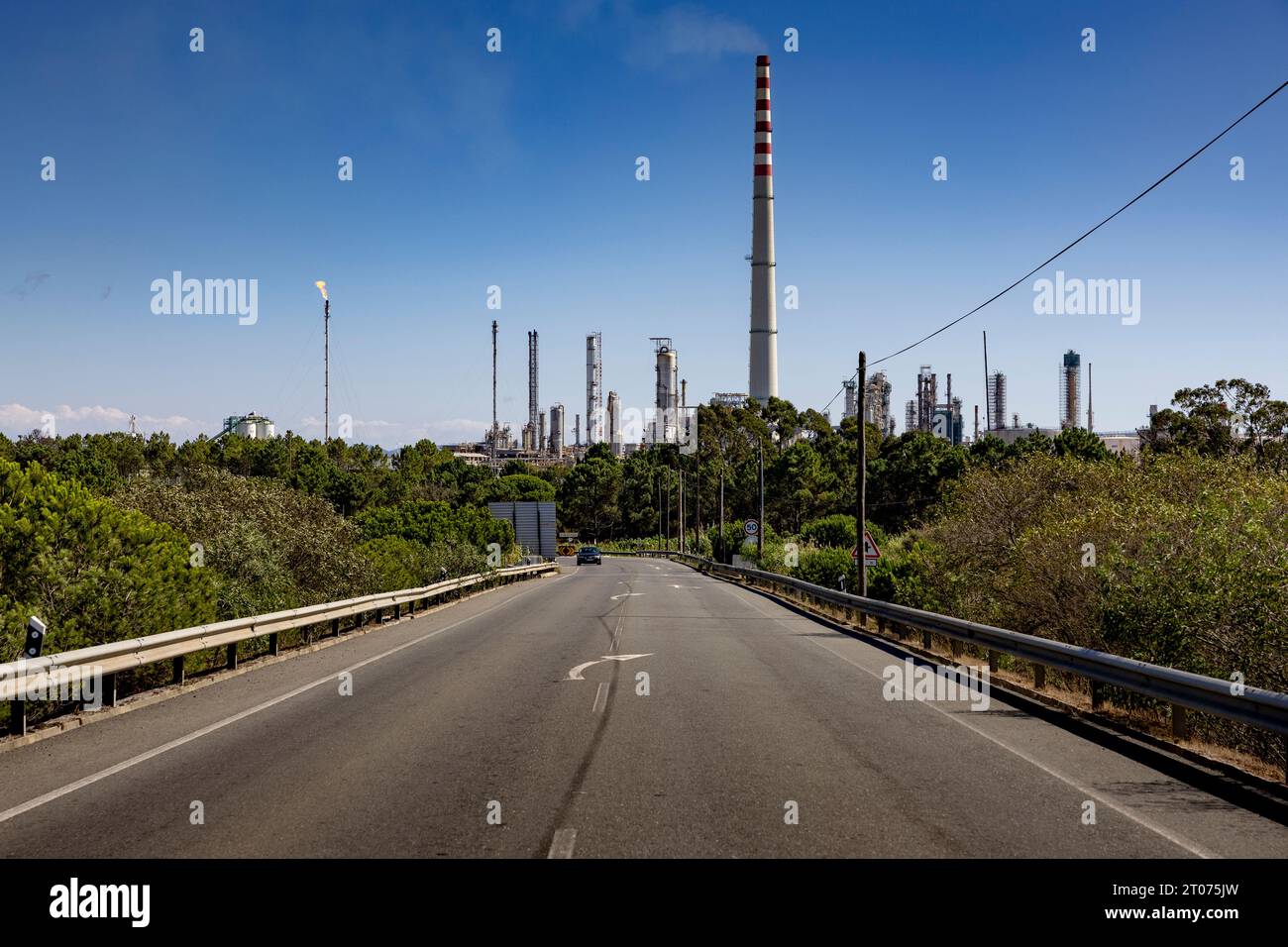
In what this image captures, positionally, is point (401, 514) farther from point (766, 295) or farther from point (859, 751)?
point (766, 295)

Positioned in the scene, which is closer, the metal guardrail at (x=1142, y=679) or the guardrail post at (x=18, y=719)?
the metal guardrail at (x=1142, y=679)

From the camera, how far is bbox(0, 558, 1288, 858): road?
19.4 ft

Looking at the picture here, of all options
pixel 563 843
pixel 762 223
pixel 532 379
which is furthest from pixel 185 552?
pixel 532 379

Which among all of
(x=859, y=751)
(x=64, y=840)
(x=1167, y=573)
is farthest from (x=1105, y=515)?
(x=64, y=840)

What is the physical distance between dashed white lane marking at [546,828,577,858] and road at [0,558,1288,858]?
1.0 inches

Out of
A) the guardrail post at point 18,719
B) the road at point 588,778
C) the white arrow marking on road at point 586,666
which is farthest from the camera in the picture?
the white arrow marking on road at point 586,666

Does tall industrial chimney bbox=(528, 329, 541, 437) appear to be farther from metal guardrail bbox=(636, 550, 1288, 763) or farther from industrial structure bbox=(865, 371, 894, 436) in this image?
metal guardrail bbox=(636, 550, 1288, 763)

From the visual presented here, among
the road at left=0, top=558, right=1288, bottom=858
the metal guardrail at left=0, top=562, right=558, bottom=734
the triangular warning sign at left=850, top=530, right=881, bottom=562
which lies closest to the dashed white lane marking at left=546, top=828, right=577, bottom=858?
the road at left=0, top=558, right=1288, bottom=858

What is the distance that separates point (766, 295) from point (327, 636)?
85.7m

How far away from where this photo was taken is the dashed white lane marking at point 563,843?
559cm

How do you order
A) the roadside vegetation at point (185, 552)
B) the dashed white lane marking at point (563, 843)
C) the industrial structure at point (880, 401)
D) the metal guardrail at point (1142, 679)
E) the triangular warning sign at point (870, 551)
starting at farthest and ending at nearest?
the industrial structure at point (880, 401), the triangular warning sign at point (870, 551), the roadside vegetation at point (185, 552), the metal guardrail at point (1142, 679), the dashed white lane marking at point (563, 843)

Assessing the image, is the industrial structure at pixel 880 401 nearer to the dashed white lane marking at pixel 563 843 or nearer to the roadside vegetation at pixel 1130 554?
the roadside vegetation at pixel 1130 554

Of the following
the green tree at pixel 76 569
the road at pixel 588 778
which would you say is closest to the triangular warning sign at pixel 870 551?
the road at pixel 588 778

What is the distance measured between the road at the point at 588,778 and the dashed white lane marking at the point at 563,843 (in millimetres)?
24
